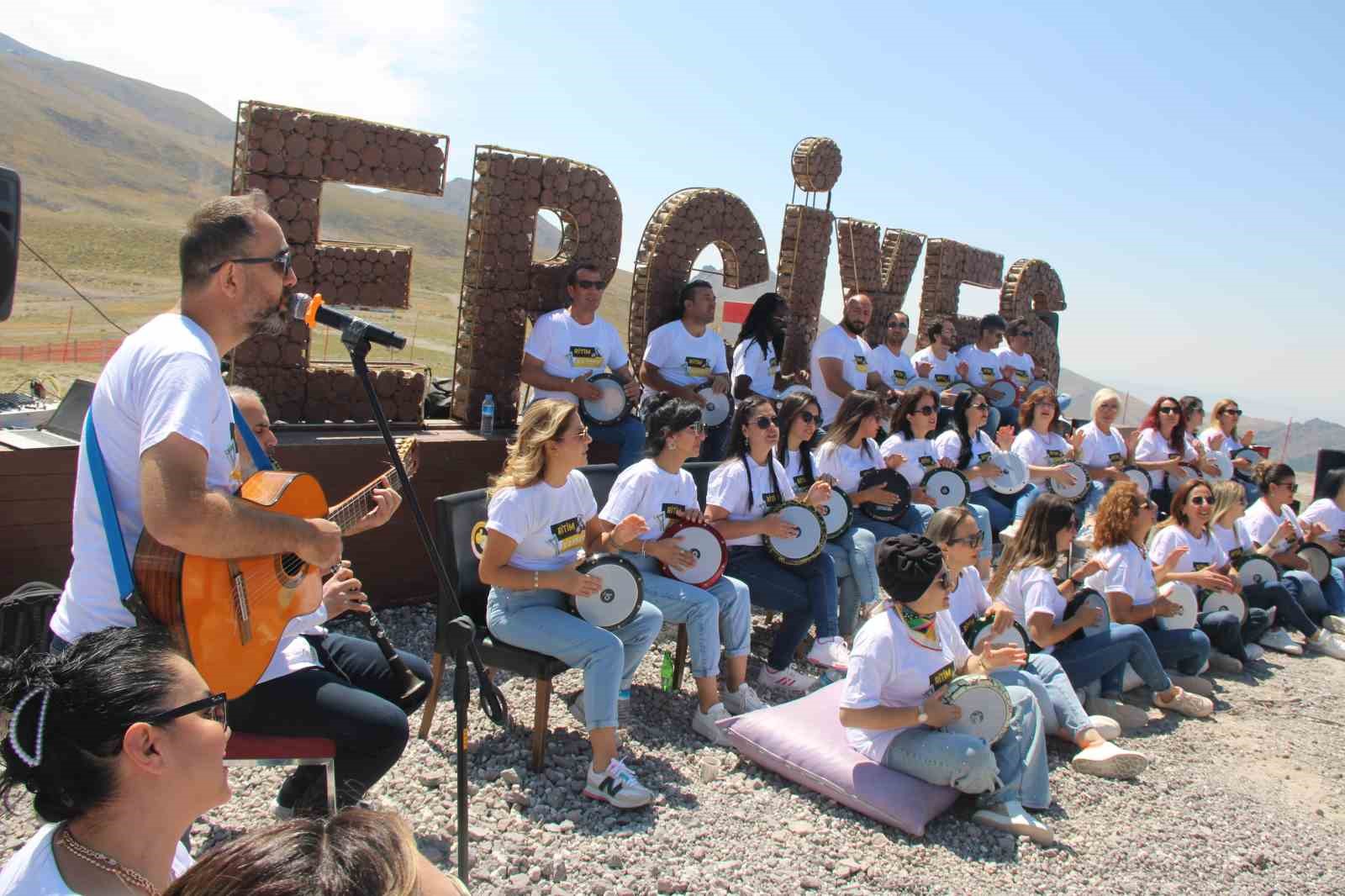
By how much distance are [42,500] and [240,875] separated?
4223 millimetres

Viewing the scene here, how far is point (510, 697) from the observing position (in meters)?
5.00

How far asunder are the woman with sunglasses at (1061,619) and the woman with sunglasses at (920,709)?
1208 millimetres

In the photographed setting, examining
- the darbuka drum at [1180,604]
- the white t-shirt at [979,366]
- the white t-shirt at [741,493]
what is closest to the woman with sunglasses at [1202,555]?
the darbuka drum at [1180,604]

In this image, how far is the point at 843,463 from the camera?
6.73m

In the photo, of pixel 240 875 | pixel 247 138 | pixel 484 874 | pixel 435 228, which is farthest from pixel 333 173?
pixel 435 228

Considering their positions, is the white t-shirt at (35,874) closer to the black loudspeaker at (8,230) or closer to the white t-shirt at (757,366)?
the black loudspeaker at (8,230)

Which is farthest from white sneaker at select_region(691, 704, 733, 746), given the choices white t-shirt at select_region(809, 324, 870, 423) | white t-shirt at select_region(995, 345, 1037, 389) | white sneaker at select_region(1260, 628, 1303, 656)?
white t-shirt at select_region(995, 345, 1037, 389)

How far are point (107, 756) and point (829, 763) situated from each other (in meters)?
3.04

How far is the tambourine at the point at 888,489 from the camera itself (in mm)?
6641

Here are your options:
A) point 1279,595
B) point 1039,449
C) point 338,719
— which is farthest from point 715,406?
point 338,719

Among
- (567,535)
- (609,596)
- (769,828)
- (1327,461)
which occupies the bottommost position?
(769,828)

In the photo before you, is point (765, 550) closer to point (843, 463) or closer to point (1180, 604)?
point (843, 463)

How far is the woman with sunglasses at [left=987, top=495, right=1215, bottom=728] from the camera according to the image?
5.33m

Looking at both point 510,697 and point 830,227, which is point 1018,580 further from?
point 830,227
